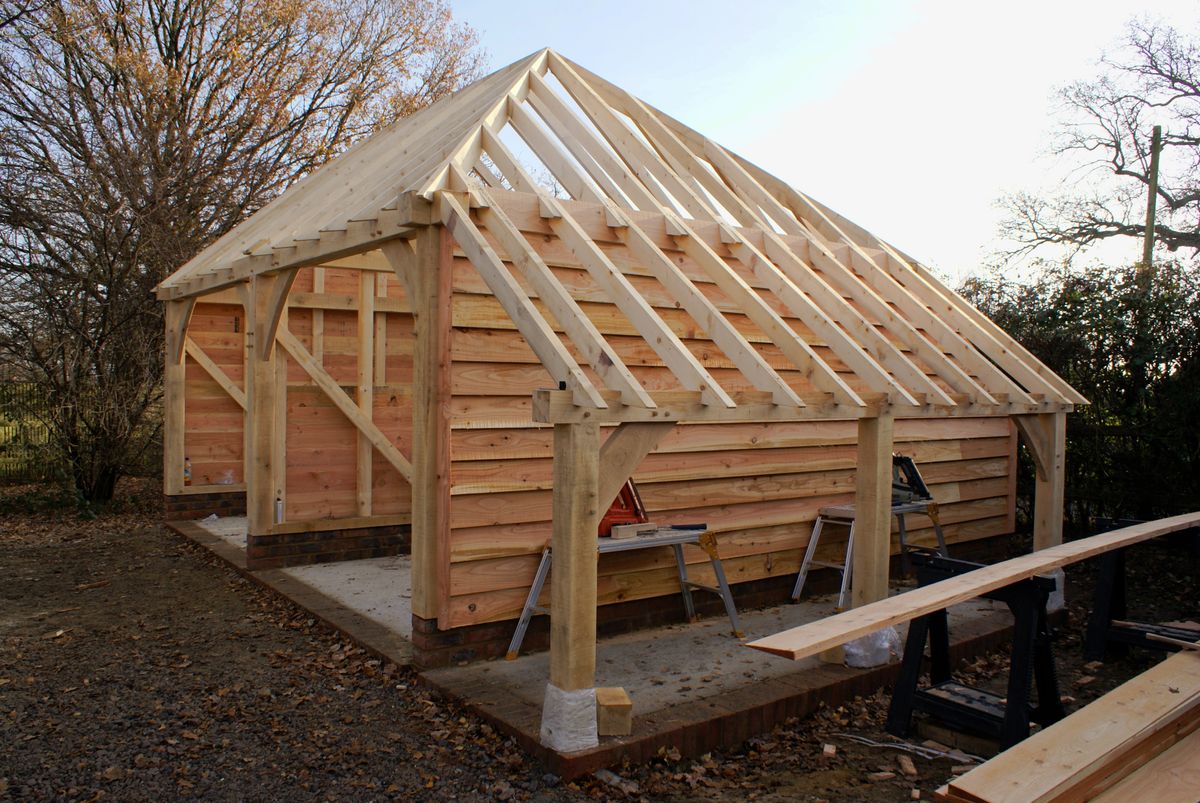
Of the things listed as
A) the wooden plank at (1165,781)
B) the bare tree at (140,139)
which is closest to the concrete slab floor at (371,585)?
the wooden plank at (1165,781)

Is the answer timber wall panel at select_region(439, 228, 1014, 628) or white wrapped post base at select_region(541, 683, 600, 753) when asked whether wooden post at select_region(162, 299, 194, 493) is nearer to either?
timber wall panel at select_region(439, 228, 1014, 628)

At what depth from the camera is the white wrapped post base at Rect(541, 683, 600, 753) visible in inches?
148

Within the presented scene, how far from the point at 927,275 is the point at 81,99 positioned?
13.1 metres

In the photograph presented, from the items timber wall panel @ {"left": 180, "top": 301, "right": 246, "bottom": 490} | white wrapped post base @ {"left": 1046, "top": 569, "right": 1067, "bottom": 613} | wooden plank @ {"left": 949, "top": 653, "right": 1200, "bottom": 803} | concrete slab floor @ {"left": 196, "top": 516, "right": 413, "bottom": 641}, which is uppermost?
timber wall panel @ {"left": 180, "top": 301, "right": 246, "bottom": 490}

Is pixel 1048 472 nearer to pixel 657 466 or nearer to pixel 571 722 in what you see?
pixel 657 466

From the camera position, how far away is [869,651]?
16.3 feet

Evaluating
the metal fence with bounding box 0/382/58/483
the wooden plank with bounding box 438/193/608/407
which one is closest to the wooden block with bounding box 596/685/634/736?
the wooden plank with bounding box 438/193/608/407

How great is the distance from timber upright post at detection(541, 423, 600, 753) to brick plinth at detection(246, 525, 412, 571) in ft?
14.0

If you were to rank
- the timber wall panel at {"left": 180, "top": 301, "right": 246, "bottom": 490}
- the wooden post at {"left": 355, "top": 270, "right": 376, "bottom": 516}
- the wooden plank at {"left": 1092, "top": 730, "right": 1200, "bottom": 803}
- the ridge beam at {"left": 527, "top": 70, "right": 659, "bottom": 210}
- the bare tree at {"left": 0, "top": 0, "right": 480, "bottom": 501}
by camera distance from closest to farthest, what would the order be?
the wooden plank at {"left": 1092, "top": 730, "right": 1200, "bottom": 803}
the ridge beam at {"left": 527, "top": 70, "right": 659, "bottom": 210}
the wooden post at {"left": 355, "top": 270, "right": 376, "bottom": 516}
the timber wall panel at {"left": 180, "top": 301, "right": 246, "bottom": 490}
the bare tree at {"left": 0, "top": 0, "right": 480, "bottom": 501}

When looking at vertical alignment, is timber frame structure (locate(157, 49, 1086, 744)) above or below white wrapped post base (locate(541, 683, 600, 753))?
above

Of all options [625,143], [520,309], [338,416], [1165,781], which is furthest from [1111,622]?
[338,416]

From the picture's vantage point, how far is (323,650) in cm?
546

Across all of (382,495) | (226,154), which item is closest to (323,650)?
(382,495)

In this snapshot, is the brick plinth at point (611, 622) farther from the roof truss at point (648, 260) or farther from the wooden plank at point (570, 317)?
the wooden plank at point (570, 317)
